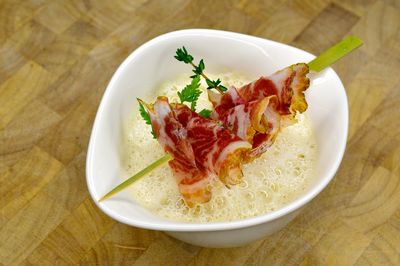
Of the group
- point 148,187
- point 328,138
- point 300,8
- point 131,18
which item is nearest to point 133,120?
point 148,187

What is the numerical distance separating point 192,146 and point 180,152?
0.02 meters

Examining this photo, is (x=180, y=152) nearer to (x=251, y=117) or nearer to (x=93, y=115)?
(x=251, y=117)

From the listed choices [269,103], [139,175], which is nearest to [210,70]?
[269,103]

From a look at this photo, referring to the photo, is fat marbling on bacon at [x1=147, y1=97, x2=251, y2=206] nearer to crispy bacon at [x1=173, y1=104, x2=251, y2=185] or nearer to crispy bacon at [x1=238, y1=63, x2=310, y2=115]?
crispy bacon at [x1=173, y1=104, x2=251, y2=185]

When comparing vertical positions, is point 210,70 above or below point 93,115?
above

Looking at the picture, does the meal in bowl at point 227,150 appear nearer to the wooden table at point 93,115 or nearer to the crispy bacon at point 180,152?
the crispy bacon at point 180,152

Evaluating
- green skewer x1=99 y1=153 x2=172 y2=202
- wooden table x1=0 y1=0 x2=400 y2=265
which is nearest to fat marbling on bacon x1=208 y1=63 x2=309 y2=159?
green skewer x1=99 y1=153 x2=172 y2=202

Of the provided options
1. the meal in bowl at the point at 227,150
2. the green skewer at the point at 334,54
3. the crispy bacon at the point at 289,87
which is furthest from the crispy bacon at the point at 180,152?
the green skewer at the point at 334,54

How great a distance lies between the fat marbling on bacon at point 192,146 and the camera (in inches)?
36.7

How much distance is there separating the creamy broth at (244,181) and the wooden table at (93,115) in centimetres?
20

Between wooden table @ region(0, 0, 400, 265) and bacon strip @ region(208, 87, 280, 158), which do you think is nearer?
bacon strip @ region(208, 87, 280, 158)

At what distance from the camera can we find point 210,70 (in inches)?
46.0

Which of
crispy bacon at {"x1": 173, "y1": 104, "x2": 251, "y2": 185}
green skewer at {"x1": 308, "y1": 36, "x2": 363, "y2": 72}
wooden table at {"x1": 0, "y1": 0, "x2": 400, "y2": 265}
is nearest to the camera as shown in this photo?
crispy bacon at {"x1": 173, "y1": 104, "x2": 251, "y2": 185}

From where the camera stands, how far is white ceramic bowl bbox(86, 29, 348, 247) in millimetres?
921
